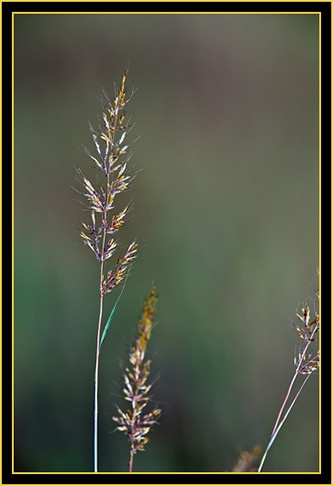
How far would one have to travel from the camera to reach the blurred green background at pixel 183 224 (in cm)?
58

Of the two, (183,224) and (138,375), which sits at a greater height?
(183,224)

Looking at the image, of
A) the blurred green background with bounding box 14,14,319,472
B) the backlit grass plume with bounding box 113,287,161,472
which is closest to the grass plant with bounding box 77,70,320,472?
the backlit grass plume with bounding box 113,287,161,472

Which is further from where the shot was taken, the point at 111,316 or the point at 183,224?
the point at 183,224

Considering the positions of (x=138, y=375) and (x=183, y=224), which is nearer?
(x=138, y=375)

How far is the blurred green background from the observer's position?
1.90ft

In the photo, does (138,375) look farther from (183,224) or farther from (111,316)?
(183,224)

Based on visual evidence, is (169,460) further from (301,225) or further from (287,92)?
(287,92)

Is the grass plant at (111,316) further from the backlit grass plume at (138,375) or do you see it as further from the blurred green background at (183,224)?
the blurred green background at (183,224)

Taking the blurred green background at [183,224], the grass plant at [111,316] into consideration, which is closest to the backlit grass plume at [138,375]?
the grass plant at [111,316]

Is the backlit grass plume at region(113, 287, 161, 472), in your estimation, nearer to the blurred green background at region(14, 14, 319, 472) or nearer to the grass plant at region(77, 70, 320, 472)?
the grass plant at region(77, 70, 320, 472)

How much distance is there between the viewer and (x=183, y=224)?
616 millimetres

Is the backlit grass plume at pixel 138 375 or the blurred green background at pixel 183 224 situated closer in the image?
the backlit grass plume at pixel 138 375

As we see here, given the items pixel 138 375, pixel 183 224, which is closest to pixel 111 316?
pixel 138 375

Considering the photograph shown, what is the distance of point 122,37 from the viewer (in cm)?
60
